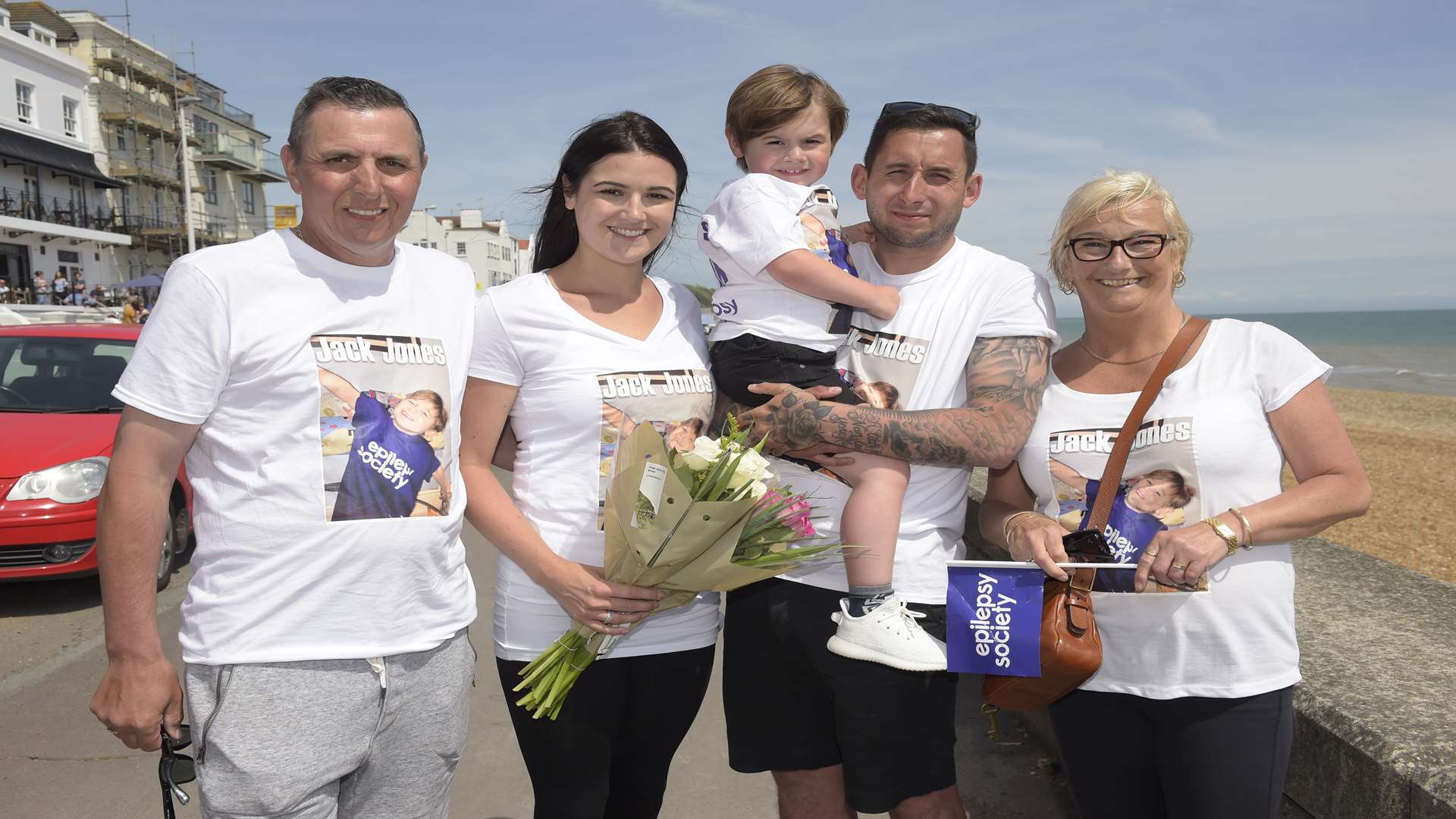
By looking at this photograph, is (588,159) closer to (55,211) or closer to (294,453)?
(294,453)

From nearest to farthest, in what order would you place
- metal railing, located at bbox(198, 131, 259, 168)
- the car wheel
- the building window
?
the car wheel, the building window, metal railing, located at bbox(198, 131, 259, 168)

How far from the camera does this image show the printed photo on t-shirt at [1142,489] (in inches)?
89.1

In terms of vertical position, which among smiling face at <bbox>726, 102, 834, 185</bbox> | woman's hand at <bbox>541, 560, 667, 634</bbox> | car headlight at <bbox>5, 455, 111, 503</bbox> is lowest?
car headlight at <bbox>5, 455, 111, 503</bbox>

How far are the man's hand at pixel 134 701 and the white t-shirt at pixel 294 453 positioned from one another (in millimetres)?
89

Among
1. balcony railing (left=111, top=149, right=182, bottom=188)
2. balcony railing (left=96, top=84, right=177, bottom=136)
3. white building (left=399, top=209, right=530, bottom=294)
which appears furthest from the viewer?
white building (left=399, top=209, right=530, bottom=294)

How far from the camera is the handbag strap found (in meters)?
2.30

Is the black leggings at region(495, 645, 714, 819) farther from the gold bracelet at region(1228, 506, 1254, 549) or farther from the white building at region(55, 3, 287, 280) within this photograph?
the white building at region(55, 3, 287, 280)

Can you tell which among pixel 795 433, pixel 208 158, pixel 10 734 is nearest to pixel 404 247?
pixel 795 433

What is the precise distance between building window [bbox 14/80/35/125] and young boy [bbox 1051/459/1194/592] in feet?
164

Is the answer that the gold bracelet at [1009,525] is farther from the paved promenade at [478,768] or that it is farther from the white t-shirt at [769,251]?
the paved promenade at [478,768]

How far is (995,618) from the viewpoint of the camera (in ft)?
7.51

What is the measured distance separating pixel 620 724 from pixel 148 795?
241 centimetres

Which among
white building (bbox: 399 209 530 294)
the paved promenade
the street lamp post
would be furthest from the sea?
white building (bbox: 399 209 530 294)

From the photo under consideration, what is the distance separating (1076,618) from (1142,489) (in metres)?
0.38
